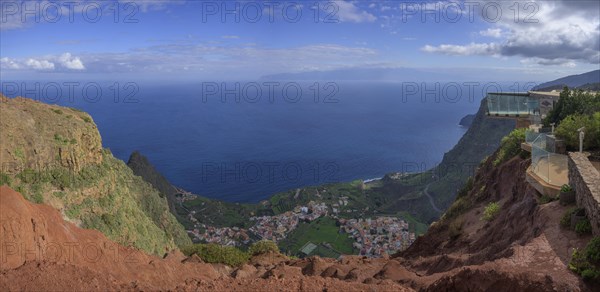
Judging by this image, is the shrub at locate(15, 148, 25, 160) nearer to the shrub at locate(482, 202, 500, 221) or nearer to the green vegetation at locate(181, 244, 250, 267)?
the green vegetation at locate(181, 244, 250, 267)

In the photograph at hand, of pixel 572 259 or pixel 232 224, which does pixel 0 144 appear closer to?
pixel 572 259

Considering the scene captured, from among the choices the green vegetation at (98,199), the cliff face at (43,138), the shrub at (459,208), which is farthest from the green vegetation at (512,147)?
the cliff face at (43,138)

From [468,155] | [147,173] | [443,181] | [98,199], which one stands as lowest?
[443,181]

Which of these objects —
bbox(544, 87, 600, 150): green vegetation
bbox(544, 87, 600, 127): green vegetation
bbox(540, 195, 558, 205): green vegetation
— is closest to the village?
bbox(544, 87, 600, 127): green vegetation

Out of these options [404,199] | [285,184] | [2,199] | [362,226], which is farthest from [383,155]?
[2,199]

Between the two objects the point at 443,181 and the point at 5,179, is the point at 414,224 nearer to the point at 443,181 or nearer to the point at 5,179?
the point at 443,181

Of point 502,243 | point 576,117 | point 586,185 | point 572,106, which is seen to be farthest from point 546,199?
point 572,106
